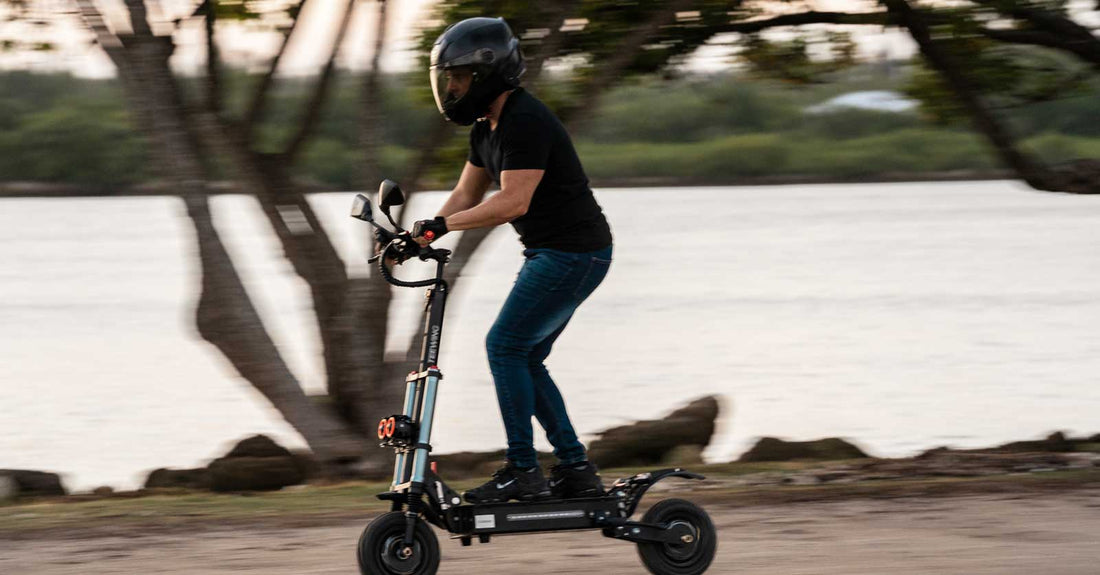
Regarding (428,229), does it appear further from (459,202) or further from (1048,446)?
(1048,446)

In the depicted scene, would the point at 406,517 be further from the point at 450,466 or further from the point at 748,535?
the point at 450,466

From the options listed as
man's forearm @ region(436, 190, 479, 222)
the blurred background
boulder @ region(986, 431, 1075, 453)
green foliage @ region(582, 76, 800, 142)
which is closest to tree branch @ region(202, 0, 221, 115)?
the blurred background

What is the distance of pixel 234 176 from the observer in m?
10.9

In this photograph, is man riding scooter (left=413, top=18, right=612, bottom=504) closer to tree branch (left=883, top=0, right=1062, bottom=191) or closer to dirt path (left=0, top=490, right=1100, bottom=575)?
dirt path (left=0, top=490, right=1100, bottom=575)

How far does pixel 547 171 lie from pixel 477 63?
1.45ft

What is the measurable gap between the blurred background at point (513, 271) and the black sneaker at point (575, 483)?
185 inches

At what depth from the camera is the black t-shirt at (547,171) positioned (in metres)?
5.21

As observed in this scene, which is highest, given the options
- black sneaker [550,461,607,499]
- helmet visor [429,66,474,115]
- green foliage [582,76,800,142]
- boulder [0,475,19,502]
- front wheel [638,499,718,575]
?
helmet visor [429,66,474,115]

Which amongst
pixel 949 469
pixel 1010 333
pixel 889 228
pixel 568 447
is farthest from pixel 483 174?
pixel 889 228

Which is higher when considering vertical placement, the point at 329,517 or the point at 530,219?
the point at 530,219

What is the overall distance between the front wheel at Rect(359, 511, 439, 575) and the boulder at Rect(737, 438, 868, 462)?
291 inches

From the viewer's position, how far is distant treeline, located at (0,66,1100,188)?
1150 cm

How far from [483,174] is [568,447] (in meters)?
1.05

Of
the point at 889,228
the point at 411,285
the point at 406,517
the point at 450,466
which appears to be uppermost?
the point at 411,285
